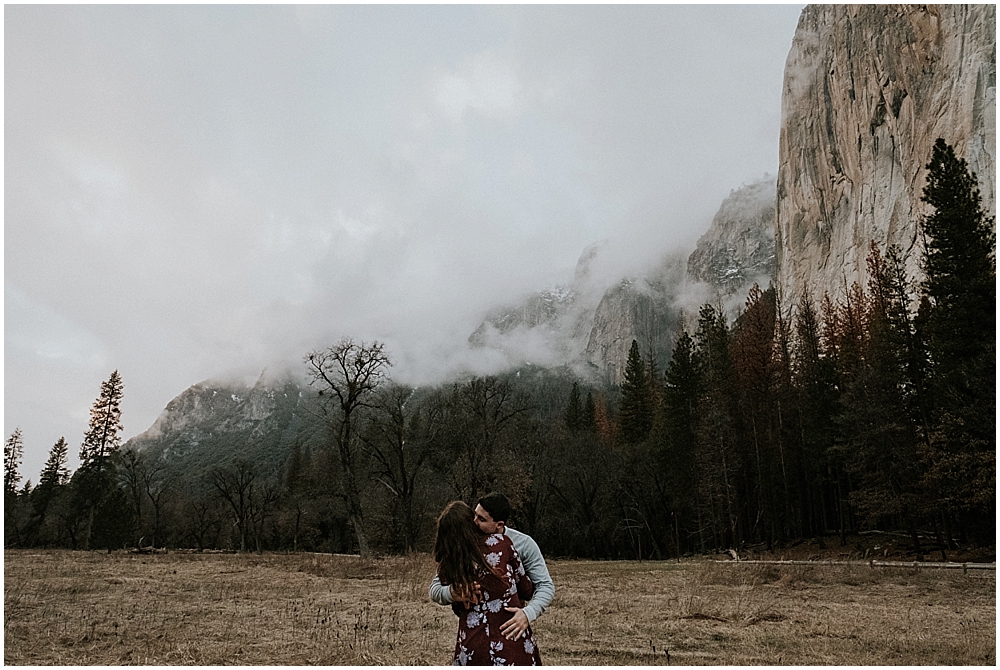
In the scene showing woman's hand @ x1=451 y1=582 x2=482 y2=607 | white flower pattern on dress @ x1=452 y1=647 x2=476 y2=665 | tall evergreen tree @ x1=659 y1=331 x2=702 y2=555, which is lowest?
white flower pattern on dress @ x1=452 y1=647 x2=476 y2=665

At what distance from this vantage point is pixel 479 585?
4152mm

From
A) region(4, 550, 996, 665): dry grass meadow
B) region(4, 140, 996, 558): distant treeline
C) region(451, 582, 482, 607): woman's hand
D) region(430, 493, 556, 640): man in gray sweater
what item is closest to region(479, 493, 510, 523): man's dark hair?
region(430, 493, 556, 640): man in gray sweater

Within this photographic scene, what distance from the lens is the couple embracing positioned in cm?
412

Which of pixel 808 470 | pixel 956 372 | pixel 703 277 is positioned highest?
pixel 703 277

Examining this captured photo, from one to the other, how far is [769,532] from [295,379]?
521 feet

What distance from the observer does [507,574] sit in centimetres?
418

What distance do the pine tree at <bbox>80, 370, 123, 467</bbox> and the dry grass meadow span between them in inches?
1231

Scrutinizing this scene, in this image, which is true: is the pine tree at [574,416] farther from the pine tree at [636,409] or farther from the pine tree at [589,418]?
the pine tree at [636,409]

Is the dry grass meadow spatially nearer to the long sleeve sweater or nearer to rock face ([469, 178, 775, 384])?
the long sleeve sweater

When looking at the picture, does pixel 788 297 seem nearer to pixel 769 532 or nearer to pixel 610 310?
pixel 769 532

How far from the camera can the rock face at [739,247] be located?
11519 cm

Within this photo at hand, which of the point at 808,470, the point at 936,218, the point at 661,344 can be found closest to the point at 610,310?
the point at 661,344

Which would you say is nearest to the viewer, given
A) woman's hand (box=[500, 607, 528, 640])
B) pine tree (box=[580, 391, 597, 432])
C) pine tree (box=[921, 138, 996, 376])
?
woman's hand (box=[500, 607, 528, 640])

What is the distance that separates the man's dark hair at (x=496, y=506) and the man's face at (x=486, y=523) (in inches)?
1.0
